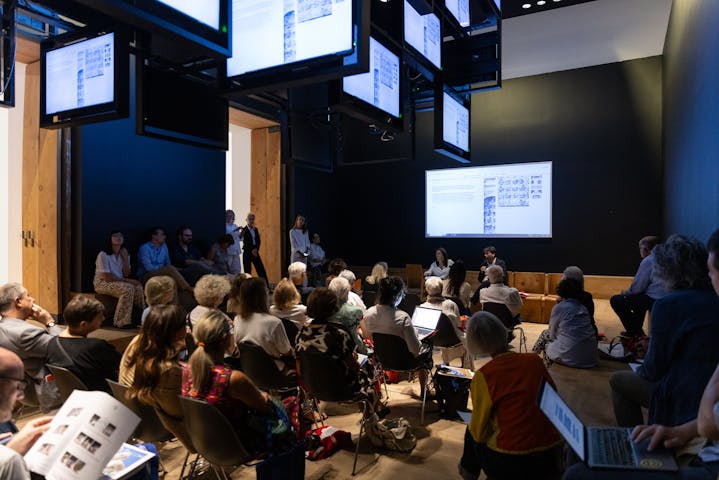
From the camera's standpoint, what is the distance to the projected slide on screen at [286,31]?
94.0 inches

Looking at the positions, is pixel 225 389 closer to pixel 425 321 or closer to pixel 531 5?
pixel 425 321

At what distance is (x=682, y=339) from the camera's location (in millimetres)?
1943

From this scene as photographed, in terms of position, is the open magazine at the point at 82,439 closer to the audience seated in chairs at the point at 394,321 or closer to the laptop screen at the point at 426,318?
the audience seated in chairs at the point at 394,321

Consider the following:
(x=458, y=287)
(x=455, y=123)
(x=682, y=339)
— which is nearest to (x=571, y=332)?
(x=458, y=287)

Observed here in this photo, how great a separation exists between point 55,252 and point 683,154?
26.0ft

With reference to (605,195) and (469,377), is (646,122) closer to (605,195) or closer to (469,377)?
(605,195)

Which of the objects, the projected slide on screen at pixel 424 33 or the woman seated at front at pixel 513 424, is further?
the projected slide on screen at pixel 424 33

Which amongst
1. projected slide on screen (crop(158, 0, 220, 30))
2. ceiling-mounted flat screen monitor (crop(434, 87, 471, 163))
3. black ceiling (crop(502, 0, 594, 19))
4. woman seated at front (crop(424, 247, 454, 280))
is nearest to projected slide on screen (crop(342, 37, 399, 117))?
ceiling-mounted flat screen monitor (crop(434, 87, 471, 163))

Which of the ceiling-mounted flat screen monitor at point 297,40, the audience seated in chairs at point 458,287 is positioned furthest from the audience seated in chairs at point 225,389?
the audience seated in chairs at point 458,287

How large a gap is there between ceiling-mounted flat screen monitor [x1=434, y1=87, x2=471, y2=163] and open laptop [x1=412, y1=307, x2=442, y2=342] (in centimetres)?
175

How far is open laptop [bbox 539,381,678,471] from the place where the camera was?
150cm

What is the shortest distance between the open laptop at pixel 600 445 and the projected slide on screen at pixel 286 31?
1827 millimetres

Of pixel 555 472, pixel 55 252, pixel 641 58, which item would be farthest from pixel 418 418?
pixel 641 58

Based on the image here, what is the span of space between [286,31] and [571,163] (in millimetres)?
8488
